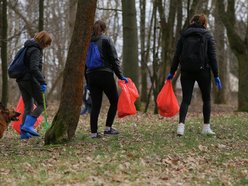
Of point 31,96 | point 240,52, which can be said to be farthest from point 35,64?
point 240,52

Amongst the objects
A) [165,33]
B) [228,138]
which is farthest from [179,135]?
[165,33]

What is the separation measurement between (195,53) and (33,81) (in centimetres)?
308

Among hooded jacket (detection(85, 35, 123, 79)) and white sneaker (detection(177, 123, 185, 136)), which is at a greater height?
hooded jacket (detection(85, 35, 123, 79))

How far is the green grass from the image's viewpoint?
21.1ft

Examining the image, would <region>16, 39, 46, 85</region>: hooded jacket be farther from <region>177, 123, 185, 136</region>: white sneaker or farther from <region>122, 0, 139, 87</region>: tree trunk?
<region>122, 0, 139, 87</region>: tree trunk

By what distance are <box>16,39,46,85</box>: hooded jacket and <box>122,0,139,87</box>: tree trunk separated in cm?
819

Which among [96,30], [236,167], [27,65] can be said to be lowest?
[236,167]

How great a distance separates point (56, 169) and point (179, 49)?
12.9ft

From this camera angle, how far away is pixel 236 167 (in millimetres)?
7531

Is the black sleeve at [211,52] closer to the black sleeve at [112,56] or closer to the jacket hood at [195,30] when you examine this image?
the jacket hood at [195,30]

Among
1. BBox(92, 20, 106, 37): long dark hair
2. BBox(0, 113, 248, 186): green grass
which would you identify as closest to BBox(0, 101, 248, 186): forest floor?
BBox(0, 113, 248, 186): green grass

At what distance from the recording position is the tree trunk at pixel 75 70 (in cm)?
861

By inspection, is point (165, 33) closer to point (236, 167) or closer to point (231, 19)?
point (231, 19)

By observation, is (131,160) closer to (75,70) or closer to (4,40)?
(75,70)
